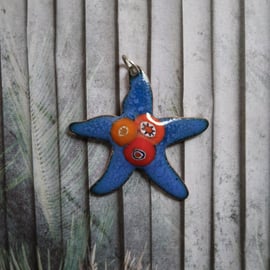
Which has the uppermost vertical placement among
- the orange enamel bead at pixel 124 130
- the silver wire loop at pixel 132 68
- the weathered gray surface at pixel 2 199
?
the silver wire loop at pixel 132 68

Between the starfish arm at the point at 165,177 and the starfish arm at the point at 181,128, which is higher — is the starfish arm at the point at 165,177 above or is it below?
below

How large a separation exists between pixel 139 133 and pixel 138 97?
0.08 meters

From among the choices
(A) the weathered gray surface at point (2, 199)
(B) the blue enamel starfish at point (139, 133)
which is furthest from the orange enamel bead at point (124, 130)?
(A) the weathered gray surface at point (2, 199)

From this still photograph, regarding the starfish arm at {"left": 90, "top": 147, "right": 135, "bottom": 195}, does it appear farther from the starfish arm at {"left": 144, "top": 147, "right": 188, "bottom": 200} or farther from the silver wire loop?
the silver wire loop

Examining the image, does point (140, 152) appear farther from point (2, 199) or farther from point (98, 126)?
point (2, 199)

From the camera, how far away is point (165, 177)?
0.91 metres

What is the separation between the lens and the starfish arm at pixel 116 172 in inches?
35.6

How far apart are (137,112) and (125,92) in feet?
0.21

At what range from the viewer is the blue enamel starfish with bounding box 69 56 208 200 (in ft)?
2.93

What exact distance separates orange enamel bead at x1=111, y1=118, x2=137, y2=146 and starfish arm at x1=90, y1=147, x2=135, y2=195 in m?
0.02

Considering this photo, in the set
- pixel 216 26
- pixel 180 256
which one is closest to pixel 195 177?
pixel 180 256

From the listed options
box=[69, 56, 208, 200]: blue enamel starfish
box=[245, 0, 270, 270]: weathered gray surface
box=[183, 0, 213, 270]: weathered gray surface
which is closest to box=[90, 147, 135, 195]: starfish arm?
box=[69, 56, 208, 200]: blue enamel starfish

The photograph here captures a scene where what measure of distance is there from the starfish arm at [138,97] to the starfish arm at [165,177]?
0.35 ft

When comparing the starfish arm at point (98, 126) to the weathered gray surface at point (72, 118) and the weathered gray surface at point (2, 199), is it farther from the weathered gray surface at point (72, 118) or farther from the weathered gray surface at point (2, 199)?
the weathered gray surface at point (2, 199)
